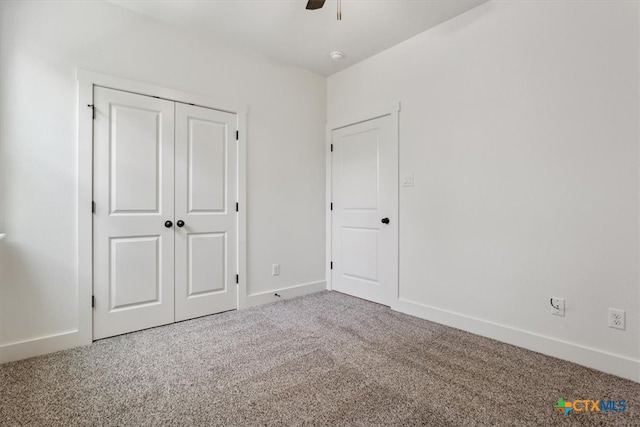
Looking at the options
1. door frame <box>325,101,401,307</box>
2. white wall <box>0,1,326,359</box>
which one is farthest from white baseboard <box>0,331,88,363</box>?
door frame <box>325,101,401,307</box>

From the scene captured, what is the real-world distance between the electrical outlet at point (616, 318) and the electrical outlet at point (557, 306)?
0.81 ft

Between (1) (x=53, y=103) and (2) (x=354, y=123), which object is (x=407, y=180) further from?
(1) (x=53, y=103)

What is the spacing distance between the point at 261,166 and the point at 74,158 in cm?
157

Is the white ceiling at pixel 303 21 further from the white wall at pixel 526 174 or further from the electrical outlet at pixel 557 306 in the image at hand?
the electrical outlet at pixel 557 306

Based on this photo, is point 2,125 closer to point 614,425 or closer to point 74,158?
point 74,158

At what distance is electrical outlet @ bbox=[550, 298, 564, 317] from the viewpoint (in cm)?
213

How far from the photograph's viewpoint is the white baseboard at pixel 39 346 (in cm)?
206

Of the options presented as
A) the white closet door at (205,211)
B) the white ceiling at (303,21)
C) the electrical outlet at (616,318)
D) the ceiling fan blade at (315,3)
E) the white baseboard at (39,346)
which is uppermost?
the white ceiling at (303,21)

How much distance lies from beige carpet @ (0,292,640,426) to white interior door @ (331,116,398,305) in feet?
2.63

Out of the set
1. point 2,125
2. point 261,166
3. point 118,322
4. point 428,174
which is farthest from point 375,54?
point 118,322

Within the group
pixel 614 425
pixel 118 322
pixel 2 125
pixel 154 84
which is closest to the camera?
pixel 614 425

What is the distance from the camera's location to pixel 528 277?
2.29 metres

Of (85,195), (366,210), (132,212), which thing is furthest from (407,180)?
(85,195)

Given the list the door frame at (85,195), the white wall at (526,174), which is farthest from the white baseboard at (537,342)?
the door frame at (85,195)
